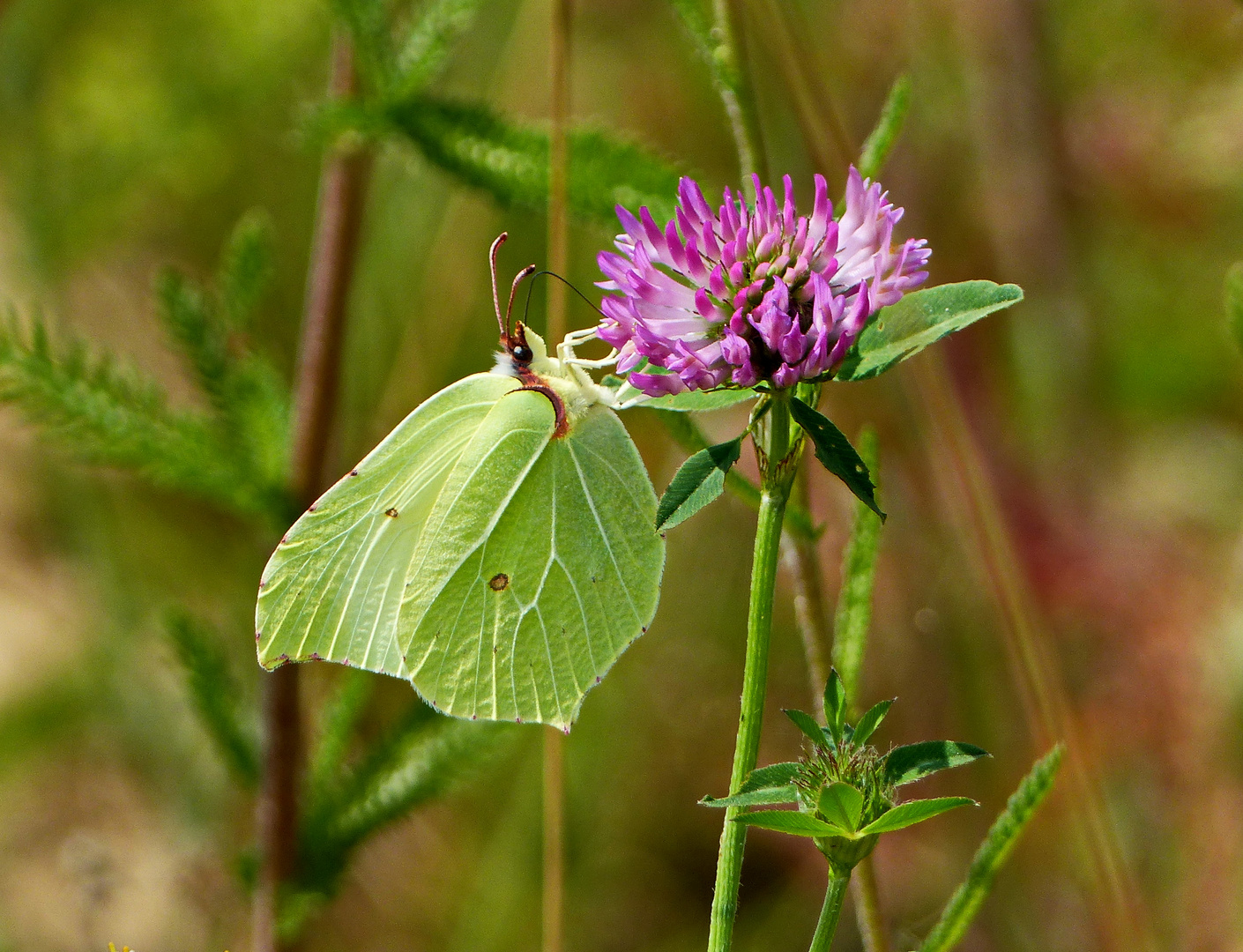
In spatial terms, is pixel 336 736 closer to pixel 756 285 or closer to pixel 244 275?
pixel 244 275

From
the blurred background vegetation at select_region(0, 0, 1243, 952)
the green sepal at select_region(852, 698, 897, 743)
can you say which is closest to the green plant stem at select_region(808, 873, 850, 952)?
the green sepal at select_region(852, 698, 897, 743)

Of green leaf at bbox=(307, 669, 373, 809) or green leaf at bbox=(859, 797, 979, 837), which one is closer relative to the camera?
green leaf at bbox=(859, 797, 979, 837)

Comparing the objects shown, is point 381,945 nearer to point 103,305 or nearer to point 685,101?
point 103,305

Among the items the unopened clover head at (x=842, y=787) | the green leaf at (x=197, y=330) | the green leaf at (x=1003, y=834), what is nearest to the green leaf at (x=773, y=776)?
the unopened clover head at (x=842, y=787)

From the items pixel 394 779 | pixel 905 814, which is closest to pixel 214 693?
pixel 394 779

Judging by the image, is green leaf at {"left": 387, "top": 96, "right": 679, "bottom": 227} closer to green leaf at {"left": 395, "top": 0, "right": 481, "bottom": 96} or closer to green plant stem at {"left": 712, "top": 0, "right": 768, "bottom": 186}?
green leaf at {"left": 395, "top": 0, "right": 481, "bottom": 96}

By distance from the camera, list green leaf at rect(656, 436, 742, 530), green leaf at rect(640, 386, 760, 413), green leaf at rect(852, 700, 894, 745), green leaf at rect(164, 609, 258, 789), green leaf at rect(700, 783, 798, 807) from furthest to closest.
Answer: green leaf at rect(164, 609, 258, 789) < green leaf at rect(640, 386, 760, 413) < green leaf at rect(656, 436, 742, 530) < green leaf at rect(852, 700, 894, 745) < green leaf at rect(700, 783, 798, 807)

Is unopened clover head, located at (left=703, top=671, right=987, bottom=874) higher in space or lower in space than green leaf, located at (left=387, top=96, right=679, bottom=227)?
lower

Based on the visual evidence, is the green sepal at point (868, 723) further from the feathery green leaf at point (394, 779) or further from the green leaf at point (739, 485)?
the feathery green leaf at point (394, 779)
